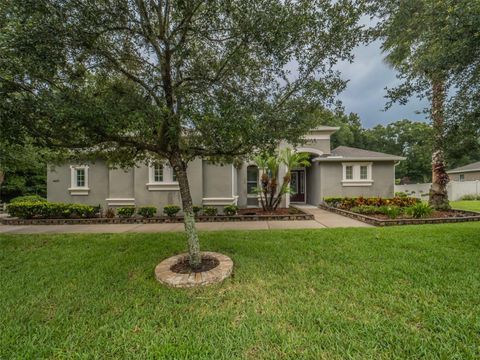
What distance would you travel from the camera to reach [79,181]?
1181 cm

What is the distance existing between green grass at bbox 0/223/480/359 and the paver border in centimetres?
16

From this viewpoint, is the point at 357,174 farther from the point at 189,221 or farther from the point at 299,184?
the point at 189,221

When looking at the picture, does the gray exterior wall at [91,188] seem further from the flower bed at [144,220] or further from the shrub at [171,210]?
the shrub at [171,210]

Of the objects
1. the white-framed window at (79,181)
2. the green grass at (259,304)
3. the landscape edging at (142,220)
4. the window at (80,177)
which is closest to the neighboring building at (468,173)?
the landscape edging at (142,220)

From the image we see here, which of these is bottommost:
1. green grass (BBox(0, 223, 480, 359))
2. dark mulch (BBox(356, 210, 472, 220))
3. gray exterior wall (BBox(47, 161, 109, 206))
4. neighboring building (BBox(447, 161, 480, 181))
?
green grass (BBox(0, 223, 480, 359))

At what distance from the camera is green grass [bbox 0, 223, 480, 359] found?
254 cm

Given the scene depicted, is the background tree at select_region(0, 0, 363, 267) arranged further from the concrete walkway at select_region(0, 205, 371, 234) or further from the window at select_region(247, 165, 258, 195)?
the window at select_region(247, 165, 258, 195)

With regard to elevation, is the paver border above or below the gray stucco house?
below

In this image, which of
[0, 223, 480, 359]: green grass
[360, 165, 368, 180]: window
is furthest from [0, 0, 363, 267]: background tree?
[360, 165, 368, 180]: window

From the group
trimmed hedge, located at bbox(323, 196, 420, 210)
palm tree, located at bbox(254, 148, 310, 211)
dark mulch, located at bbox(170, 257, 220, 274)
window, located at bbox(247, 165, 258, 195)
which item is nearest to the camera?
dark mulch, located at bbox(170, 257, 220, 274)

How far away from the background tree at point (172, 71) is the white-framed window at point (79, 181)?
26.9 feet

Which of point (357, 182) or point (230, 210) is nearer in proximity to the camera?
point (230, 210)

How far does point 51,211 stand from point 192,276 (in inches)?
367

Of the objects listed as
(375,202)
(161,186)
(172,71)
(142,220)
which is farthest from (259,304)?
(375,202)
